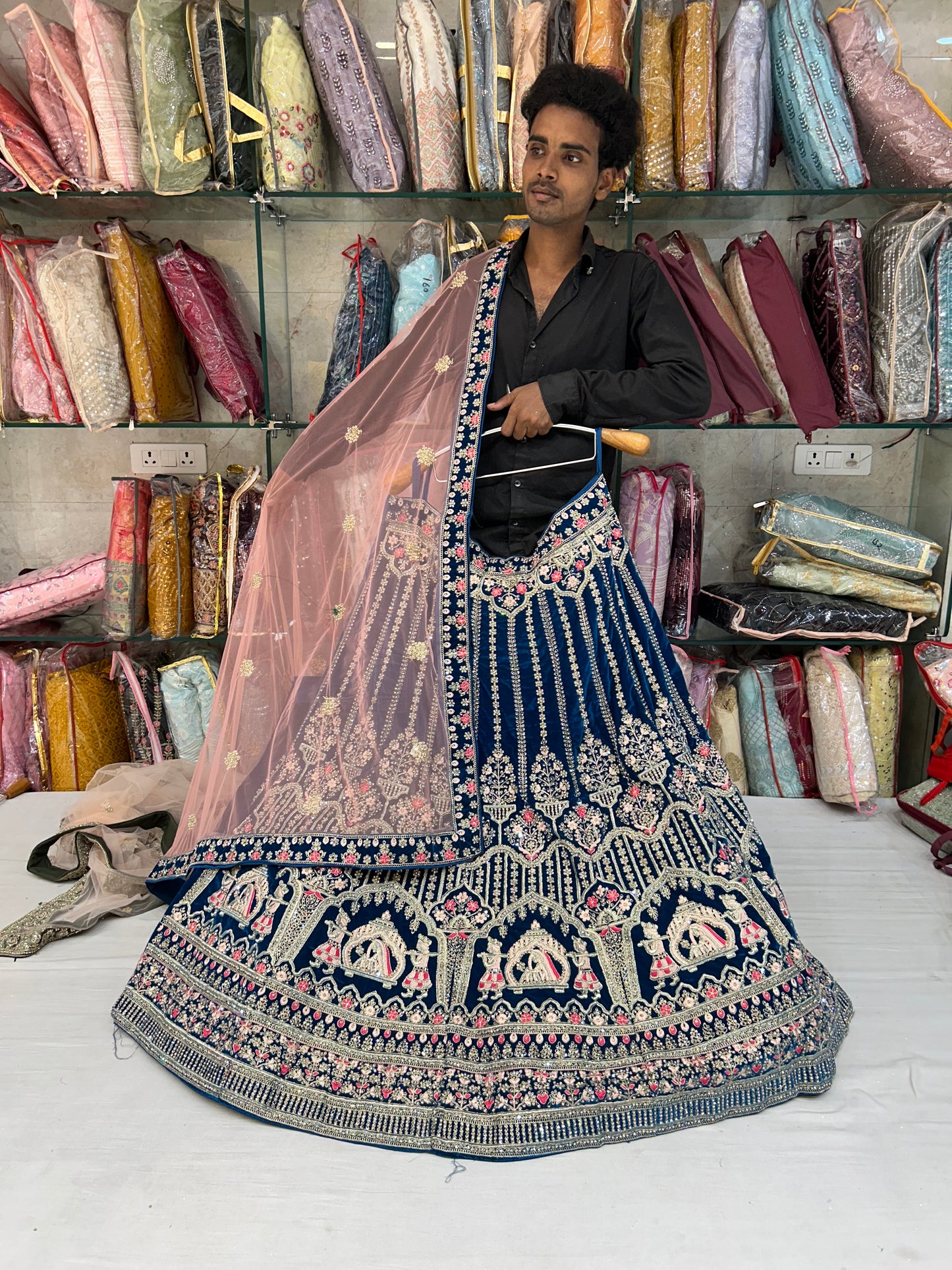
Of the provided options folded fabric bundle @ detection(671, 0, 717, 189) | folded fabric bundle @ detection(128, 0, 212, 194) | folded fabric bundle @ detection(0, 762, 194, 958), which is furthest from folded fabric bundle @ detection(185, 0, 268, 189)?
folded fabric bundle @ detection(0, 762, 194, 958)

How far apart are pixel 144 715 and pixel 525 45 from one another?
6.25 ft

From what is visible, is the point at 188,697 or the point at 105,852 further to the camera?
Result: the point at 188,697

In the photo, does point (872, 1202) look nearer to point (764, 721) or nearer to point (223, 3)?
point (764, 721)

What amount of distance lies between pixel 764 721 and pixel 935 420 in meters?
0.88

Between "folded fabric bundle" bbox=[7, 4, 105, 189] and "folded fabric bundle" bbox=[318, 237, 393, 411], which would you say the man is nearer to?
"folded fabric bundle" bbox=[318, 237, 393, 411]

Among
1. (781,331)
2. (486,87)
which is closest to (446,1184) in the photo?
(781,331)

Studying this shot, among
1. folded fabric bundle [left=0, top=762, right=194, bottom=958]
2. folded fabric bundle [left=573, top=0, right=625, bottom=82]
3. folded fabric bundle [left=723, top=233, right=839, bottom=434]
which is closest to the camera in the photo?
folded fabric bundle [left=0, top=762, right=194, bottom=958]

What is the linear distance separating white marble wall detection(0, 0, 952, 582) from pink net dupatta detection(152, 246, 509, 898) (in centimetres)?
88

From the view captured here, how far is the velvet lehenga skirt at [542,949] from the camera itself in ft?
4.33

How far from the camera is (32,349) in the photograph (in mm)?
2352

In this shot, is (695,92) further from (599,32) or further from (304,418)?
(304,418)

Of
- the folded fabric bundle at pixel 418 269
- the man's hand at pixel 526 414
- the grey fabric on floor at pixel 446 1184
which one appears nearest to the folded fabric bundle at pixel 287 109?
the folded fabric bundle at pixel 418 269

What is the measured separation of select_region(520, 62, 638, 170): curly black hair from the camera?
1621 millimetres

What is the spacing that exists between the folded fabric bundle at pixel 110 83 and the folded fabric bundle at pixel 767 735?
6.64 ft
